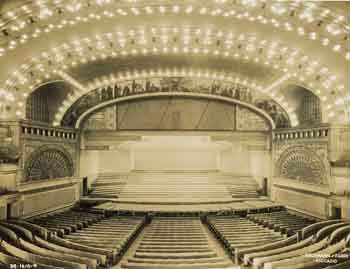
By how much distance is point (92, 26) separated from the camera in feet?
32.4

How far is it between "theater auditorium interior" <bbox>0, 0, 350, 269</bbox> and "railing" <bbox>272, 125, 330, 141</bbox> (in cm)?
9

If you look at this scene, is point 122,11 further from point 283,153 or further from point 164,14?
point 283,153

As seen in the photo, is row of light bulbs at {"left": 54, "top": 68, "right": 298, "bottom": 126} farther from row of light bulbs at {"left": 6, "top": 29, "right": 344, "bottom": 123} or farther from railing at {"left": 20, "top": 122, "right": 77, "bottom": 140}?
row of light bulbs at {"left": 6, "top": 29, "right": 344, "bottom": 123}

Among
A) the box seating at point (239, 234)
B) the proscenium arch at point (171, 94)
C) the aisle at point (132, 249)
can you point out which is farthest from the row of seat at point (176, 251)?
the proscenium arch at point (171, 94)

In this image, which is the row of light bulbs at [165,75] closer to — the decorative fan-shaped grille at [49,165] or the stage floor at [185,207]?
the decorative fan-shaped grille at [49,165]

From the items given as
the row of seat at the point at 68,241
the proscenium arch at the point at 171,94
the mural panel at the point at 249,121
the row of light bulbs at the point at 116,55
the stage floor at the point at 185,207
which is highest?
the row of light bulbs at the point at 116,55

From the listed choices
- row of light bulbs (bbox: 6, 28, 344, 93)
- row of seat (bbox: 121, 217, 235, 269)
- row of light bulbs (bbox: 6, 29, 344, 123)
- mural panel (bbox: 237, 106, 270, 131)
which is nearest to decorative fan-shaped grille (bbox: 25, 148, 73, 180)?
row of light bulbs (bbox: 6, 29, 344, 123)

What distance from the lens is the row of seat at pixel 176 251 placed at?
21.5ft

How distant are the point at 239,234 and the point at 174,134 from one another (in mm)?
8168

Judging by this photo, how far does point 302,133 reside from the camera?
1429 cm

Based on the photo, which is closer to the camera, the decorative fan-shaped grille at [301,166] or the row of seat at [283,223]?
the row of seat at [283,223]

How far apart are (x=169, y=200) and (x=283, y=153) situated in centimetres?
730

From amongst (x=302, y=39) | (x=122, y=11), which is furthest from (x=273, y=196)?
(x=122, y=11)

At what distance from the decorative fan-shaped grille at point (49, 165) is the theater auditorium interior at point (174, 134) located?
0.07 metres
